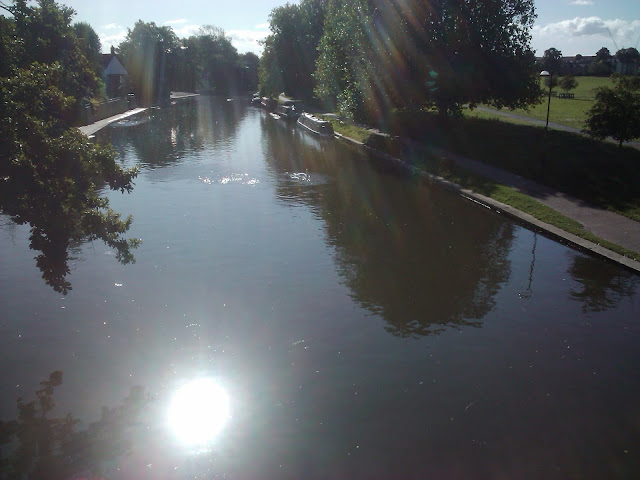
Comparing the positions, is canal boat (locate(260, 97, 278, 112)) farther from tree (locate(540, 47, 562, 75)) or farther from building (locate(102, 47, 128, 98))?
tree (locate(540, 47, 562, 75))

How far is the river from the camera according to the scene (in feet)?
22.7

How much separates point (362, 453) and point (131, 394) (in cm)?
353

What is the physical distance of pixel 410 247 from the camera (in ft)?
47.8

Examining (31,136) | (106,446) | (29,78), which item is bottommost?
(106,446)

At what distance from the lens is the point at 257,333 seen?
32.6 feet

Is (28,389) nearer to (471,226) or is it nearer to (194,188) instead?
(471,226)

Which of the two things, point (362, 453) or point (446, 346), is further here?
point (446, 346)

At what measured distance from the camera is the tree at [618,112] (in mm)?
20609

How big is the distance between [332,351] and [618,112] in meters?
17.0

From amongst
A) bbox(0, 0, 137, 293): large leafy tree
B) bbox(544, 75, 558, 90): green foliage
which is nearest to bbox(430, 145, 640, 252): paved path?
bbox(544, 75, 558, 90): green foliage

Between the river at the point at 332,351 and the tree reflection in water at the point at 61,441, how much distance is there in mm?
41

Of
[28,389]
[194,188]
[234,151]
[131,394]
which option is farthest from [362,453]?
[234,151]

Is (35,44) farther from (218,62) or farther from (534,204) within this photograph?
(218,62)

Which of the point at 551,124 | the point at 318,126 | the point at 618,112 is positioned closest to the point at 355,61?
the point at 318,126
